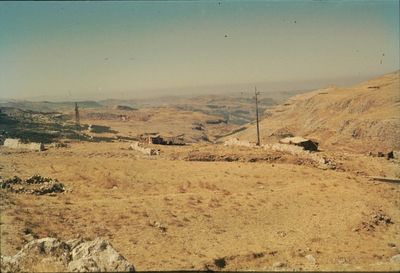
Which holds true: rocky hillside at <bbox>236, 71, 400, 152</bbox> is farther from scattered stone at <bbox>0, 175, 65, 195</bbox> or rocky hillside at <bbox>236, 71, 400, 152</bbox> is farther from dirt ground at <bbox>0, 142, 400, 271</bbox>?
scattered stone at <bbox>0, 175, 65, 195</bbox>

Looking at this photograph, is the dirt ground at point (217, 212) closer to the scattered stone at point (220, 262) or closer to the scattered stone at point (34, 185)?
the scattered stone at point (220, 262)

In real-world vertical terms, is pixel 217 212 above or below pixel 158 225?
below

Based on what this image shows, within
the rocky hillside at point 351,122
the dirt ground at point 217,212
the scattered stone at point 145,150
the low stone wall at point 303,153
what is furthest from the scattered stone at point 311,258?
the rocky hillside at point 351,122

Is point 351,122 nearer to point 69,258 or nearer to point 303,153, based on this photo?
point 303,153

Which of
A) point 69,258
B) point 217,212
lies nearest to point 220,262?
point 217,212

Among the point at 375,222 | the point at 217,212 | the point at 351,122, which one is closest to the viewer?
the point at 217,212

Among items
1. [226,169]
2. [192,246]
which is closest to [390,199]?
[226,169]
